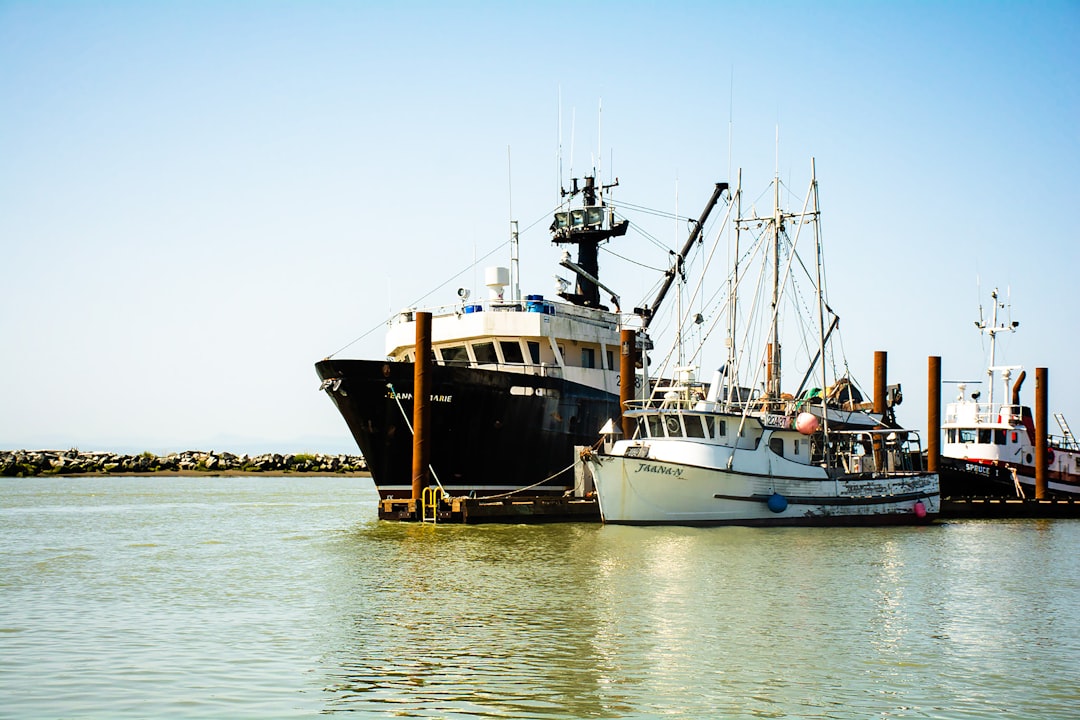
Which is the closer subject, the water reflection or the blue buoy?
the water reflection

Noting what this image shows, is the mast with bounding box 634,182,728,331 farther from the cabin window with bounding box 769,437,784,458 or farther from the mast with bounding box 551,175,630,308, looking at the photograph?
the cabin window with bounding box 769,437,784,458

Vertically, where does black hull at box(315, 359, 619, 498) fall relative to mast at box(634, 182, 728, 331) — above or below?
below

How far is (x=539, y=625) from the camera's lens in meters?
15.0

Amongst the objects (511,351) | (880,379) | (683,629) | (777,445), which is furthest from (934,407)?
(683,629)

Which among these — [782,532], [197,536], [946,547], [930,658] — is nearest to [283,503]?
[197,536]

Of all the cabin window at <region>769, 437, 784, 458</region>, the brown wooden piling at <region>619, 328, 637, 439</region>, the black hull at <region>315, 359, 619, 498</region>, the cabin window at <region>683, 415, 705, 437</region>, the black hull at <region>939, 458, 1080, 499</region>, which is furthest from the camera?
the black hull at <region>939, 458, 1080, 499</region>

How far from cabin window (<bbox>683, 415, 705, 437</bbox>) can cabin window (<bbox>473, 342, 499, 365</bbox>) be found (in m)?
8.69

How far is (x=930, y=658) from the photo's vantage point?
13.5 m

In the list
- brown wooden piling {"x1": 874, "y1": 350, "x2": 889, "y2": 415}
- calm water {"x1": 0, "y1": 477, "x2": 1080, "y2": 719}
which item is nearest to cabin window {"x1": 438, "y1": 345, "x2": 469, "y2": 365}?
calm water {"x1": 0, "y1": 477, "x2": 1080, "y2": 719}

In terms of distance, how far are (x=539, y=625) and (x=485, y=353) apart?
69.3 ft

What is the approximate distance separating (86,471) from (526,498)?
2142 inches

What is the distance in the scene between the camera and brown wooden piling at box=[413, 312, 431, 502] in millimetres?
28984

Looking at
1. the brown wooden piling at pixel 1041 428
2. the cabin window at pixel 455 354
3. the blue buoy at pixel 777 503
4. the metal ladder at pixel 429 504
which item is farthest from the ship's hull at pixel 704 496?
the brown wooden piling at pixel 1041 428

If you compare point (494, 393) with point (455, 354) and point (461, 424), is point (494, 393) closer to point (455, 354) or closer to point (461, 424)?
point (461, 424)
